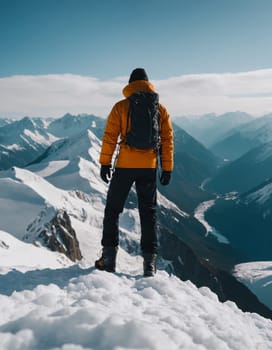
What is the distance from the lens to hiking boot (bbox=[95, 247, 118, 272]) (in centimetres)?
1034

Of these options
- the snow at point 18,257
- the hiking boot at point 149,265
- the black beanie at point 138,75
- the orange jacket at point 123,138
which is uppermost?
the black beanie at point 138,75

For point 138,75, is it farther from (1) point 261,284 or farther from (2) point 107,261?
(1) point 261,284

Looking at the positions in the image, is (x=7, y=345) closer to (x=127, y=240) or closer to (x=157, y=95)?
(x=157, y=95)

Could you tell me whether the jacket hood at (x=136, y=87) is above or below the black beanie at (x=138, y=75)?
below

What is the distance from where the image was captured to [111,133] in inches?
393

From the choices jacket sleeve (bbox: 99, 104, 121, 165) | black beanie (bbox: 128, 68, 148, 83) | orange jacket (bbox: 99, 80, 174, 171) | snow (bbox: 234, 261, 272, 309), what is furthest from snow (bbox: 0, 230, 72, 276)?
snow (bbox: 234, 261, 272, 309)

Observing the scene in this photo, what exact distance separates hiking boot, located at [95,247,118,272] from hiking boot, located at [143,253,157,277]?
87 cm

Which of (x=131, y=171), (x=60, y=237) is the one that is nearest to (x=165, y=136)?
(x=131, y=171)

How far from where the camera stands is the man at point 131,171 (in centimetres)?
1002

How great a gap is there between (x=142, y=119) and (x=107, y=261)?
386 centimetres

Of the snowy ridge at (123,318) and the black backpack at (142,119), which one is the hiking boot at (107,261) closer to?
the snowy ridge at (123,318)

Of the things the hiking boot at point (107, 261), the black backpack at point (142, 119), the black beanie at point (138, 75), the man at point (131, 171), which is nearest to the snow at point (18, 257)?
the hiking boot at point (107, 261)

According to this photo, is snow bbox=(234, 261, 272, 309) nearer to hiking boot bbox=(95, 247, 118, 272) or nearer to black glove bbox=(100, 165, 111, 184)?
hiking boot bbox=(95, 247, 118, 272)

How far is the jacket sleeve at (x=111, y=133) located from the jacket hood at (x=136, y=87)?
50 cm
